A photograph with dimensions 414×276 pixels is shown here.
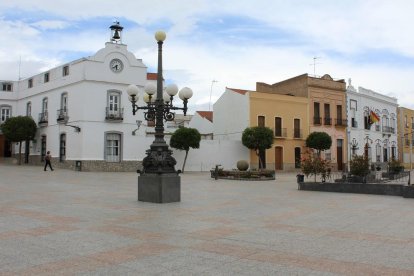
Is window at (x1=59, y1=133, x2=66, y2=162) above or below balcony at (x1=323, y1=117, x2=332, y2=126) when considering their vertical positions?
below

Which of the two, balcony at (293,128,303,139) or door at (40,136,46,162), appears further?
balcony at (293,128,303,139)

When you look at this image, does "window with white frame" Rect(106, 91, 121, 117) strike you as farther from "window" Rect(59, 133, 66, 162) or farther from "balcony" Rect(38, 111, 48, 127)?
"balcony" Rect(38, 111, 48, 127)

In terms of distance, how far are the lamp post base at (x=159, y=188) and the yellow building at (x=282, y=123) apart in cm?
2367

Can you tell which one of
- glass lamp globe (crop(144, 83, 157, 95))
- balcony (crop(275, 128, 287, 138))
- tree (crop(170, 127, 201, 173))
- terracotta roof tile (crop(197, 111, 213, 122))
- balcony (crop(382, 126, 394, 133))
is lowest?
tree (crop(170, 127, 201, 173))

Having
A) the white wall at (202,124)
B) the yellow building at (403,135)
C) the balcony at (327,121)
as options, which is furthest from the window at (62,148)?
the yellow building at (403,135)

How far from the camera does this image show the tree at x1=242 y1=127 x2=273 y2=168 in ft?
106

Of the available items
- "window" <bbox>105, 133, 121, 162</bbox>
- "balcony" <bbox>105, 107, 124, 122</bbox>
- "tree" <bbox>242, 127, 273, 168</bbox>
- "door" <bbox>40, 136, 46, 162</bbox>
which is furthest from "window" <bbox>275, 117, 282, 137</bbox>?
"door" <bbox>40, 136, 46, 162</bbox>

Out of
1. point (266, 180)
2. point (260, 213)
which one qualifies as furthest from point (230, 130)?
point (260, 213)

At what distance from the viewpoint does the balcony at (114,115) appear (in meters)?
29.5

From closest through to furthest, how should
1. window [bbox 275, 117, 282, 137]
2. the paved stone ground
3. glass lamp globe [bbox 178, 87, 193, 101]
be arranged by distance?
the paved stone ground, glass lamp globe [bbox 178, 87, 193, 101], window [bbox 275, 117, 282, 137]

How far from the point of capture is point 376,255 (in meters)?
5.92

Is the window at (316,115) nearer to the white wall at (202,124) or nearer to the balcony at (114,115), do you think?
the white wall at (202,124)

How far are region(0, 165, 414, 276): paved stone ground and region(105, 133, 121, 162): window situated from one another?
17.6 meters

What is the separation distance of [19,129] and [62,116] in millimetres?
4160
